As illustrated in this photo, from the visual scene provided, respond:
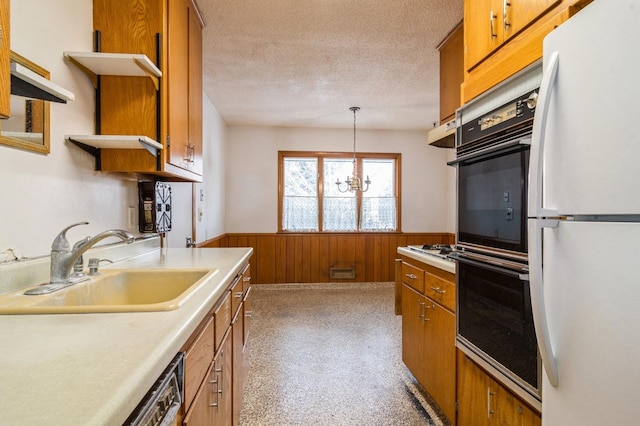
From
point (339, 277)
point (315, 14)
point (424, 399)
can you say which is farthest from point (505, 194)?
point (339, 277)

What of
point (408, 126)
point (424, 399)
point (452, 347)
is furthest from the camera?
point (408, 126)

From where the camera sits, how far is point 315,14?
2.09 meters

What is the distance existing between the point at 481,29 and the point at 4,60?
169 centimetres

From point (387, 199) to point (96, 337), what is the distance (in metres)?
4.74

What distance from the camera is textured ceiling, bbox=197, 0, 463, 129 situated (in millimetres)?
2055

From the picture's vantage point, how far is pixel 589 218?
733 mm

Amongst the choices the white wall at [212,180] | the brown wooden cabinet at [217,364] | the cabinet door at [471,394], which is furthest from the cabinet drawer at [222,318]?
the white wall at [212,180]

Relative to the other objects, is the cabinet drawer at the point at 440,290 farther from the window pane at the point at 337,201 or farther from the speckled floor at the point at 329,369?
the window pane at the point at 337,201

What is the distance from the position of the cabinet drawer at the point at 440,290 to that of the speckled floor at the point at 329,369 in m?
0.74

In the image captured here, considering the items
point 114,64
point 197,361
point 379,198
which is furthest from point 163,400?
point 379,198

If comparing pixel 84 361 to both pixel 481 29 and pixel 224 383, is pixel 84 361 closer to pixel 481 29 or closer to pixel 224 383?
pixel 224 383

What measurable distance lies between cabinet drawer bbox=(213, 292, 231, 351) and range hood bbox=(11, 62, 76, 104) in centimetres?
85

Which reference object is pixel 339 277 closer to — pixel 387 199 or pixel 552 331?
pixel 387 199

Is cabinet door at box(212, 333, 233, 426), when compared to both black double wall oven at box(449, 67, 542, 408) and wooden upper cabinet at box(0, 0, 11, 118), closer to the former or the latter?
wooden upper cabinet at box(0, 0, 11, 118)
